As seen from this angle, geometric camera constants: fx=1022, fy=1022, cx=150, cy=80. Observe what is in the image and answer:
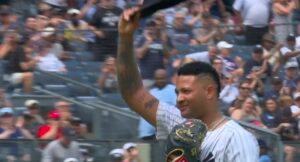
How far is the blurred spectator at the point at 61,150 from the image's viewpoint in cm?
934

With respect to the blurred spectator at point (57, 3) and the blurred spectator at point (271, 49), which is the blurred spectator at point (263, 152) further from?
the blurred spectator at point (57, 3)

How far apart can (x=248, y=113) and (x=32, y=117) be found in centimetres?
216

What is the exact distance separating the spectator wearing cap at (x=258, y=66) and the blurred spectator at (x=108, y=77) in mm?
1408

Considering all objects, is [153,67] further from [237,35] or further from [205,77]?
[205,77]

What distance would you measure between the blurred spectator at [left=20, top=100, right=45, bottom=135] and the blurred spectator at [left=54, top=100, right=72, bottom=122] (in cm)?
18

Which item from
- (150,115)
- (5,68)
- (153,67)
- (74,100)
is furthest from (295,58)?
(150,115)

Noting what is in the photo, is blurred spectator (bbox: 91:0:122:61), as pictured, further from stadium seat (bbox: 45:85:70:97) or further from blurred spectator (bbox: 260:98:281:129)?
blurred spectator (bbox: 260:98:281:129)

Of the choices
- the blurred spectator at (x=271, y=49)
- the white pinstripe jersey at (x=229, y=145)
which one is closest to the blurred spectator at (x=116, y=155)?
the blurred spectator at (x=271, y=49)

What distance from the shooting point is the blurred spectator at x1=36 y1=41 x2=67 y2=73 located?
35.7 feet

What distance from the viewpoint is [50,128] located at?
991 cm

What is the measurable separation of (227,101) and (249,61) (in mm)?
684

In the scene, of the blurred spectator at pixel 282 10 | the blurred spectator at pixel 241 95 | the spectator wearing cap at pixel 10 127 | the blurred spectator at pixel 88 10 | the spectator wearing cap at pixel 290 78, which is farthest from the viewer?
the blurred spectator at pixel 282 10

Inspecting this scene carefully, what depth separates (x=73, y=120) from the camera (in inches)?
397

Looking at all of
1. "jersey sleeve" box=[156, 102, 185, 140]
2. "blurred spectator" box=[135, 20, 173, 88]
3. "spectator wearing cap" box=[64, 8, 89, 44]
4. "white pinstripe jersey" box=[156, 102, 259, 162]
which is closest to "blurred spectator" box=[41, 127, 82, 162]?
"blurred spectator" box=[135, 20, 173, 88]
